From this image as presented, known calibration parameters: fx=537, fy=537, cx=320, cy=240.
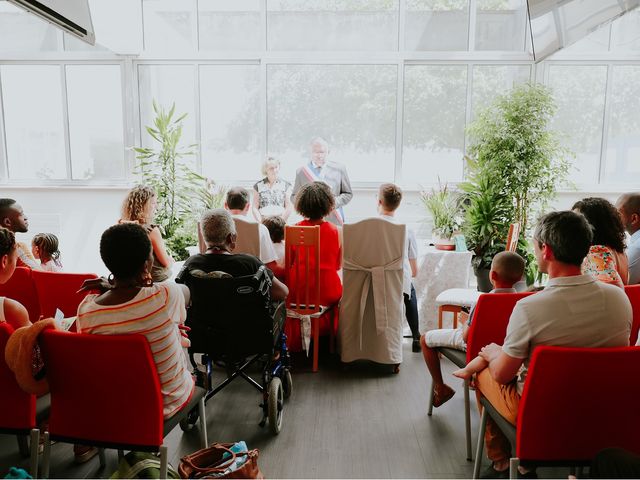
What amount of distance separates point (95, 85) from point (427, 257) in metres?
5.21

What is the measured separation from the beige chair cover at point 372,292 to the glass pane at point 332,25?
409 cm

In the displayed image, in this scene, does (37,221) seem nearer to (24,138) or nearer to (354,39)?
(24,138)

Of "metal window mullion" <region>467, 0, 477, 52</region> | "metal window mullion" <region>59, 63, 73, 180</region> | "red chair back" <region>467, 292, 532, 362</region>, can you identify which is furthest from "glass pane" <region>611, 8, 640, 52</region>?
"metal window mullion" <region>59, 63, 73, 180</region>

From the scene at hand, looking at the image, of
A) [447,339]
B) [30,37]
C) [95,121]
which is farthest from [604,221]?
[30,37]

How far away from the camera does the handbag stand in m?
2.11

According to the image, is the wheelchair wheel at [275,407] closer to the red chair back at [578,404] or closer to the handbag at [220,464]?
the handbag at [220,464]

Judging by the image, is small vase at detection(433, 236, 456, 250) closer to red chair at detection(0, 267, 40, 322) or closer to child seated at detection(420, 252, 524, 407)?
child seated at detection(420, 252, 524, 407)

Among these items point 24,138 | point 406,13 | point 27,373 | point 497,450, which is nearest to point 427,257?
point 497,450

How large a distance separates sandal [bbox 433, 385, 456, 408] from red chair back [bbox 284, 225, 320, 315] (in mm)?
989

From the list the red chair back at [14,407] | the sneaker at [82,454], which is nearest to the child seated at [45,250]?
the sneaker at [82,454]

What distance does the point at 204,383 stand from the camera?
309cm

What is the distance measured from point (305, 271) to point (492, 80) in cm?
464

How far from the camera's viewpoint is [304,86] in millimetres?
7070

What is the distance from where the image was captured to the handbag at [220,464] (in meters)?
2.11
